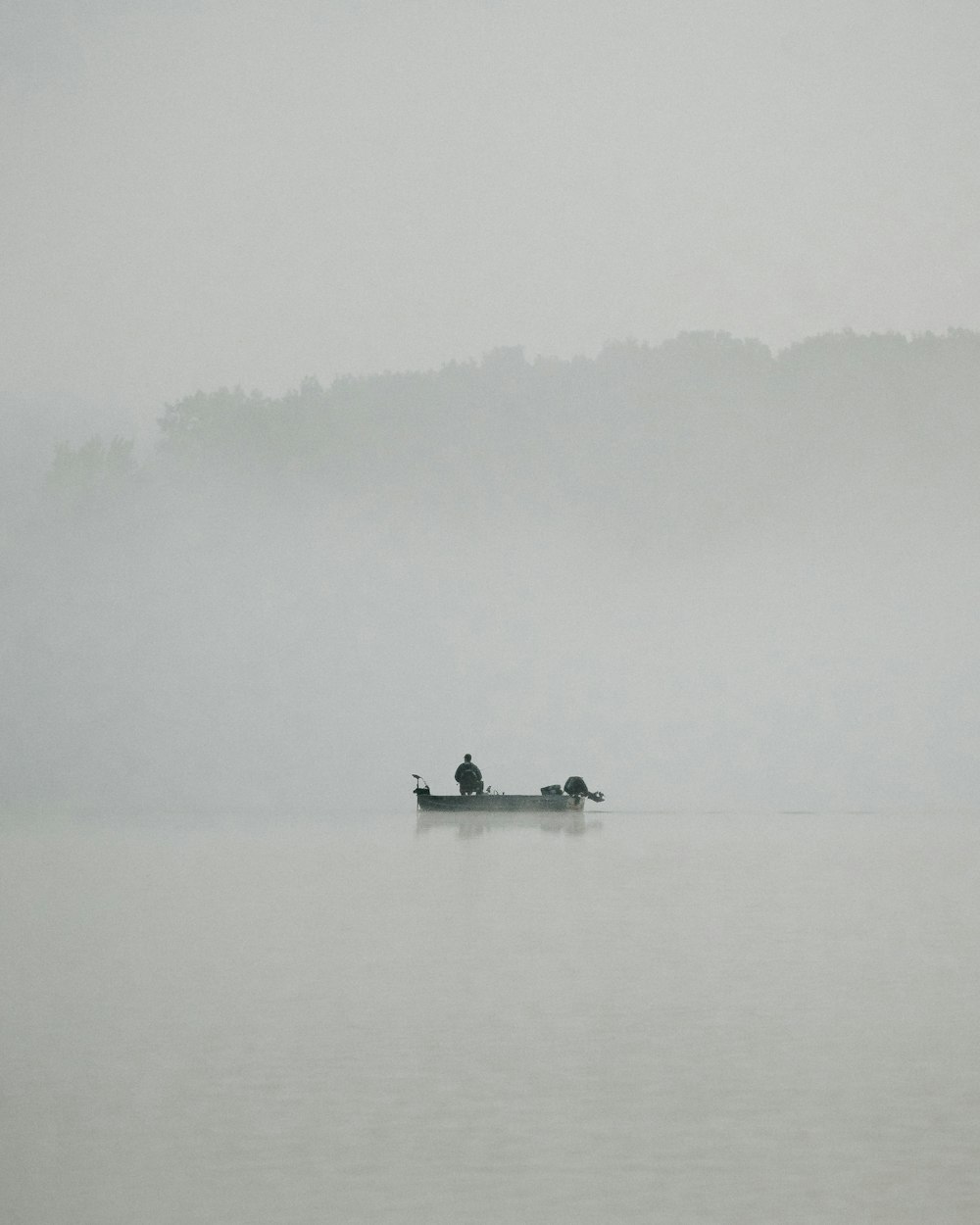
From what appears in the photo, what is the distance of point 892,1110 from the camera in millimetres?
12344

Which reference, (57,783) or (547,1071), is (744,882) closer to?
(547,1071)

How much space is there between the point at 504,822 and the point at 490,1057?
5120cm

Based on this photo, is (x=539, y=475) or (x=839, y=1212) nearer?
(x=839, y=1212)

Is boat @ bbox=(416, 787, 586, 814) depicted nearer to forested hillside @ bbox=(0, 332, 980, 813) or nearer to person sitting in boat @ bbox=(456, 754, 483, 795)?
person sitting in boat @ bbox=(456, 754, 483, 795)

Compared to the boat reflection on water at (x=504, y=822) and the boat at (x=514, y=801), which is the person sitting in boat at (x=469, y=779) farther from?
the boat reflection on water at (x=504, y=822)

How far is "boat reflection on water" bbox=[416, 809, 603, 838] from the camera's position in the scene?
193ft

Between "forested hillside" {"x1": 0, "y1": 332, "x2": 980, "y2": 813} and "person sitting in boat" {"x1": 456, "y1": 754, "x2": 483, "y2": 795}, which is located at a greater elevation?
"forested hillside" {"x1": 0, "y1": 332, "x2": 980, "y2": 813}

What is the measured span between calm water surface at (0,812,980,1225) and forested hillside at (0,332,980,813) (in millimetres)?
104894

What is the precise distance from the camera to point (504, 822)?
215ft

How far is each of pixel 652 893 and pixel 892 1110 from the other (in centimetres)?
1907

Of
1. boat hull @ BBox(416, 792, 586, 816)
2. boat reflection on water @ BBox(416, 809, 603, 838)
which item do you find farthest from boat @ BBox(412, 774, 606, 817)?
boat reflection on water @ BBox(416, 809, 603, 838)

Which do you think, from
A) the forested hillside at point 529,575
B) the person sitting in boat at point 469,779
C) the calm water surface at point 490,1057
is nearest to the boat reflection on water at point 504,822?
the person sitting in boat at point 469,779

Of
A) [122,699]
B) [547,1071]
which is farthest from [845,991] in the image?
[122,699]

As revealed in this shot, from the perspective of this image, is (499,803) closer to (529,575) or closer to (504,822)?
(504,822)
